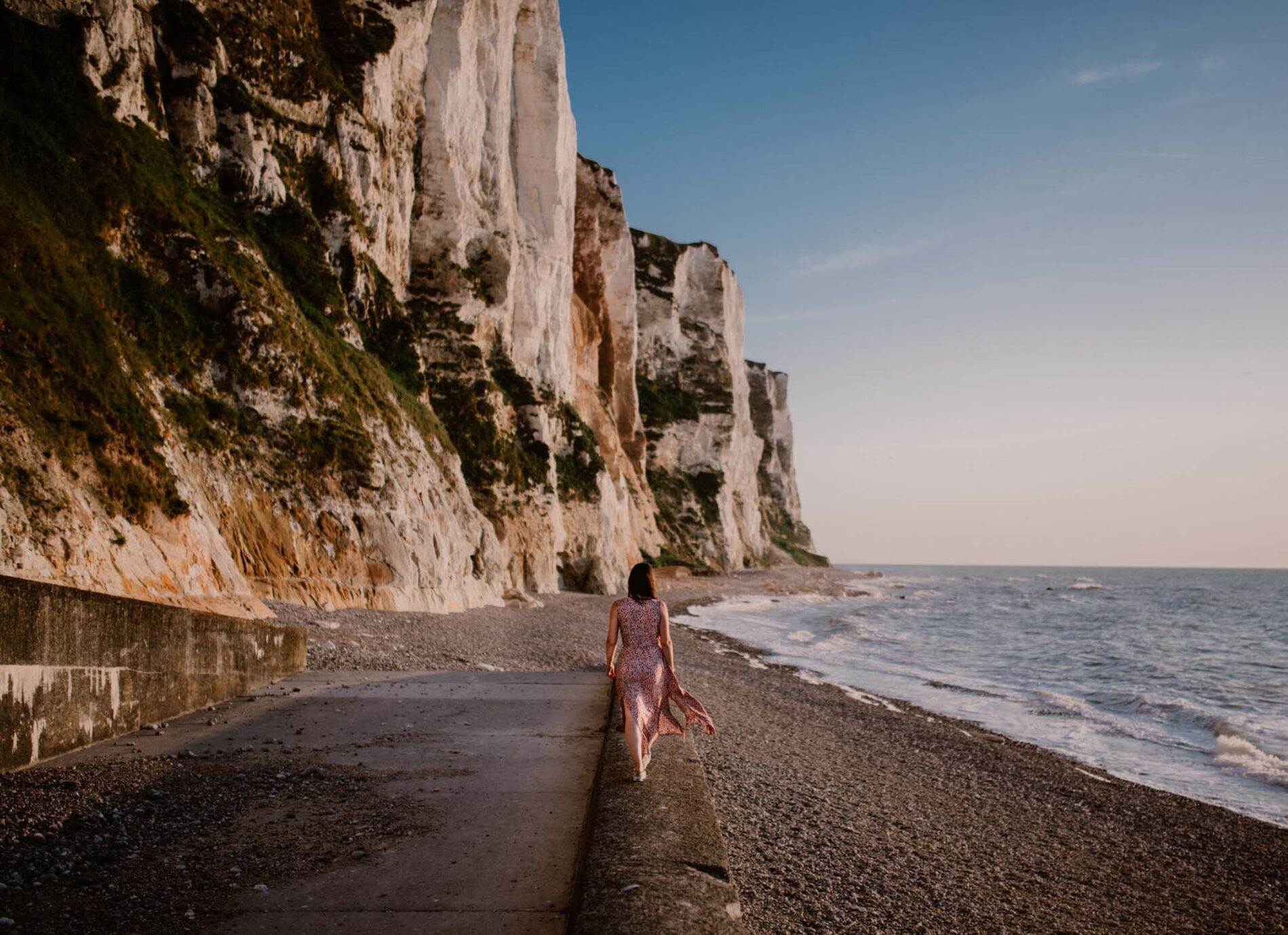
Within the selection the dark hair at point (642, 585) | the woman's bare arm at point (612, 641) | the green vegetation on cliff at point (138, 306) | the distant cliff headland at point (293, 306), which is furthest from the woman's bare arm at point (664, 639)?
the green vegetation on cliff at point (138, 306)

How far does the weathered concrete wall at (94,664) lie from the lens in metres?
4.89

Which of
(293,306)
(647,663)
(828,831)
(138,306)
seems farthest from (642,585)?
(293,306)

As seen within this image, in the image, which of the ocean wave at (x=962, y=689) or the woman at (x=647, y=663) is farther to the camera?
the ocean wave at (x=962, y=689)

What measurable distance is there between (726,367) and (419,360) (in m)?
48.1

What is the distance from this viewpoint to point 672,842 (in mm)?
3727

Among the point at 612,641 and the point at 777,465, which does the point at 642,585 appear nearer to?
the point at 612,641

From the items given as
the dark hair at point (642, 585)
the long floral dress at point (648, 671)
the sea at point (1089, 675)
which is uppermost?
the dark hair at point (642, 585)

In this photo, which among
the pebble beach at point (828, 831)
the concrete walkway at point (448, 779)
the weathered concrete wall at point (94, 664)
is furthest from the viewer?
the weathered concrete wall at point (94, 664)

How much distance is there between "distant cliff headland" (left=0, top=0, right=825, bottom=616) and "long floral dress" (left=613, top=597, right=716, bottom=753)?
624cm

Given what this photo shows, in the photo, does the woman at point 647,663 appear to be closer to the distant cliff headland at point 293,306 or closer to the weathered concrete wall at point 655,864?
the weathered concrete wall at point 655,864

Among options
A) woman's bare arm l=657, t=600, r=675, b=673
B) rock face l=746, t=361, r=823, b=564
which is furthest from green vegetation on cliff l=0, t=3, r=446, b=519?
rock face l=746, t=361, r=823, b=564

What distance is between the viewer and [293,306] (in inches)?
730

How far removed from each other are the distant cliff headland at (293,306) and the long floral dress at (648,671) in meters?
6.24

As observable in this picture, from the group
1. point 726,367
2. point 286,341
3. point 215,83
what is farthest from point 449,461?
point 726,367
